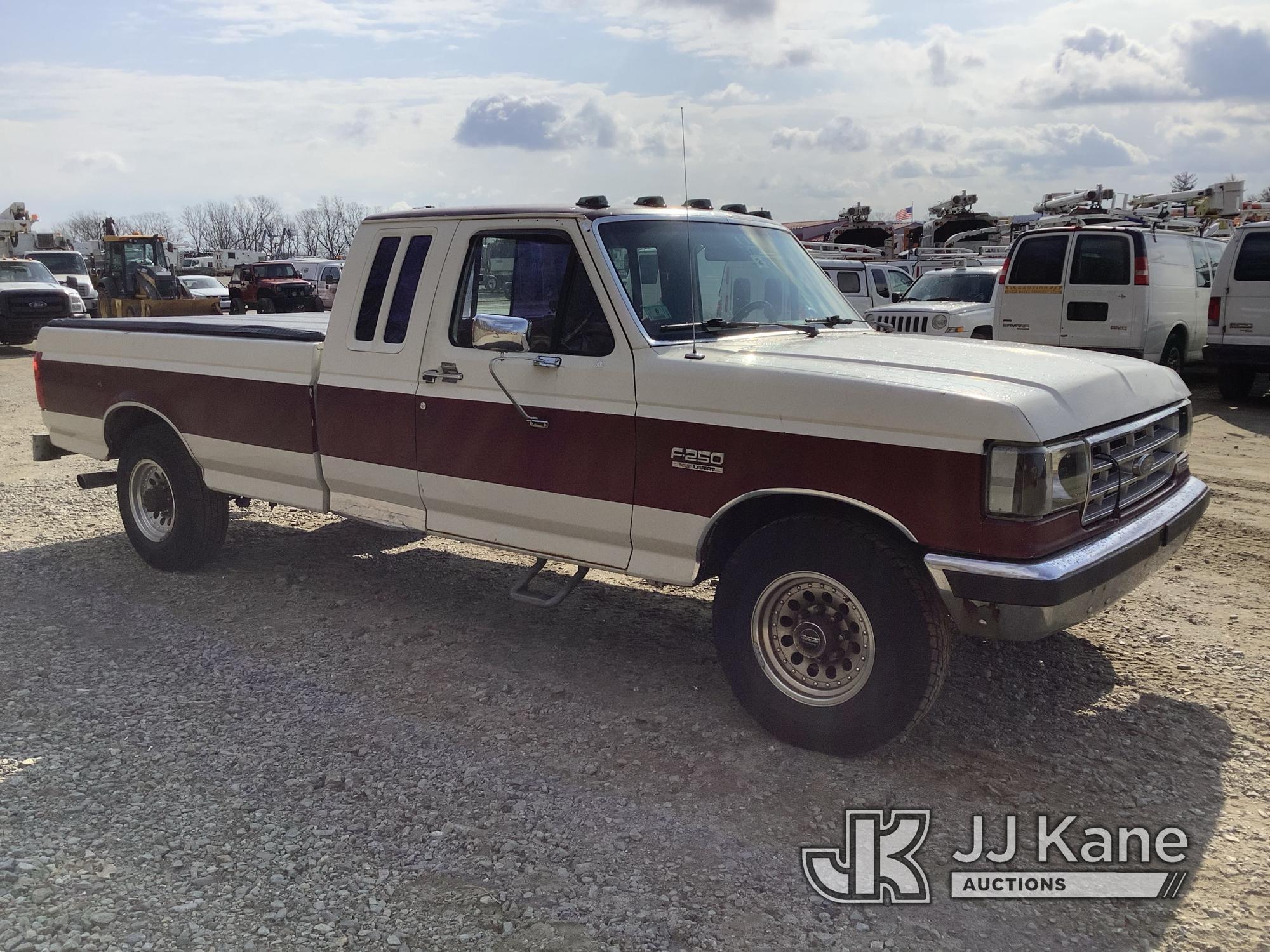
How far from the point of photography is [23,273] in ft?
76.0

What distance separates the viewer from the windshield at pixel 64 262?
28672 mm

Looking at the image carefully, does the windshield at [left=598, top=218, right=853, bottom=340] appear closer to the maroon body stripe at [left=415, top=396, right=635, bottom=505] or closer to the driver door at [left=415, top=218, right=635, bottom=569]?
the driver door at [left=415, top=218, right=635, bottom=569]

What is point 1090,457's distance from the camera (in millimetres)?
3703

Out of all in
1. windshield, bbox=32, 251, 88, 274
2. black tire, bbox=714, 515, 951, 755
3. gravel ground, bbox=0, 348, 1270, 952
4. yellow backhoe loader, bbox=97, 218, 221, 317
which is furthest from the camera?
windshield, bbox=32, 251, 88, 274

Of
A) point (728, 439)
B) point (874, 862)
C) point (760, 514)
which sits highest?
point (728, 439)

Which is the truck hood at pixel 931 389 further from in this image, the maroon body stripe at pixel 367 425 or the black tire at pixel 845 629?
the maroon body stripe at pixel 367 425

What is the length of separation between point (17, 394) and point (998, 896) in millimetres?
15983

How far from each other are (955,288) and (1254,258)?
3958mm

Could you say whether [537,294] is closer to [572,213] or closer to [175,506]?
[572,213]

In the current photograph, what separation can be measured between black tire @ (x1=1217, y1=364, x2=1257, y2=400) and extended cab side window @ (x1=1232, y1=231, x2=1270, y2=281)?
1168mm

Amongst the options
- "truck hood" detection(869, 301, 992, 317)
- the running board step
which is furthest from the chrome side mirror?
"truck hood" detection(869, 301, 992, 317)

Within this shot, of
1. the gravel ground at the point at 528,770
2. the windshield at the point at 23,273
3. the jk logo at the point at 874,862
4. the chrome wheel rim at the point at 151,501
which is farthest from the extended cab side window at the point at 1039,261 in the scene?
the windshield at the point at 23,273

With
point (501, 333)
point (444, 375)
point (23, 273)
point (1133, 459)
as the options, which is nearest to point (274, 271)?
point (23, 273)

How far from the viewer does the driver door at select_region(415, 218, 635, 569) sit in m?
4.35
